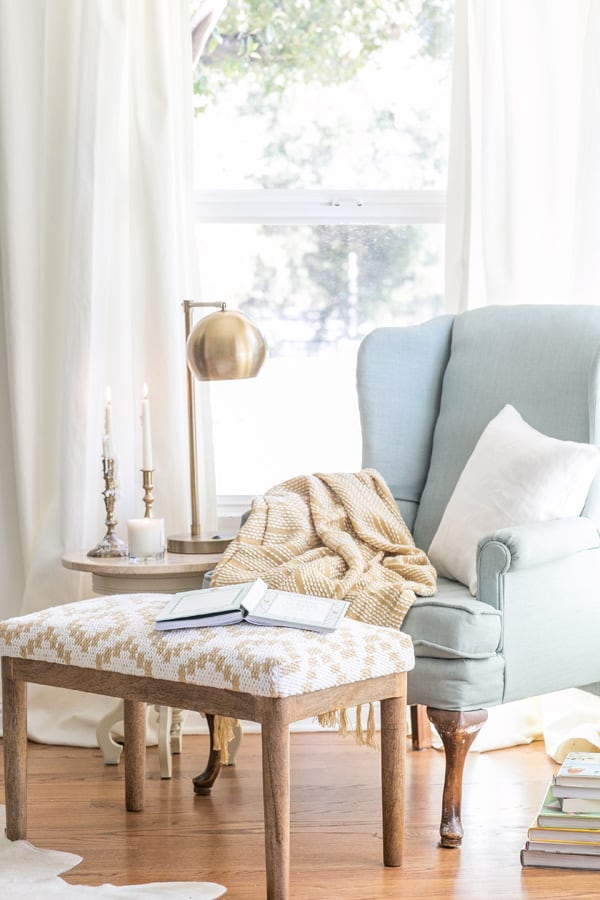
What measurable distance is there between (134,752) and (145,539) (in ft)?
1.66

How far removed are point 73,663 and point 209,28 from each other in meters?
2.05

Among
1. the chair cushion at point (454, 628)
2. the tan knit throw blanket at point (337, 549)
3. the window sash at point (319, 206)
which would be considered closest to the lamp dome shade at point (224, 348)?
the tan knit throw blanket at point (337, 549)

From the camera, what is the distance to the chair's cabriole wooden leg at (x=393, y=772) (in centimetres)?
200

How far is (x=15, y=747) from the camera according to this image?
216 centimetres

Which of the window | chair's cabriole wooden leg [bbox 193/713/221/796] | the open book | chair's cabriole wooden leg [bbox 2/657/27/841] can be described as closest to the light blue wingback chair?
the open book

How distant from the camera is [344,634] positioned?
6.36 ft

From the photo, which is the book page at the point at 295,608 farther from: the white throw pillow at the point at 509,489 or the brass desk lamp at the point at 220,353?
the brass desk lamp at the point at 220,353

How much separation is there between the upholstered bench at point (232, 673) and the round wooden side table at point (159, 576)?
305mm

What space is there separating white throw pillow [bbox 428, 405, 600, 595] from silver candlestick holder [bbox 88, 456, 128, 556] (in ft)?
2.46

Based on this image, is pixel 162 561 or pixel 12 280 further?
pixel 12 280

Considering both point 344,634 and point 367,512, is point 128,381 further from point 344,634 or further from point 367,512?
point 344,634

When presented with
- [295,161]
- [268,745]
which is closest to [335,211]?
[295,161]

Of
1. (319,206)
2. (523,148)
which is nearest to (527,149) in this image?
(523,148)

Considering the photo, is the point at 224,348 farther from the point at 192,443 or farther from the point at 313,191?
the point at 313,191
